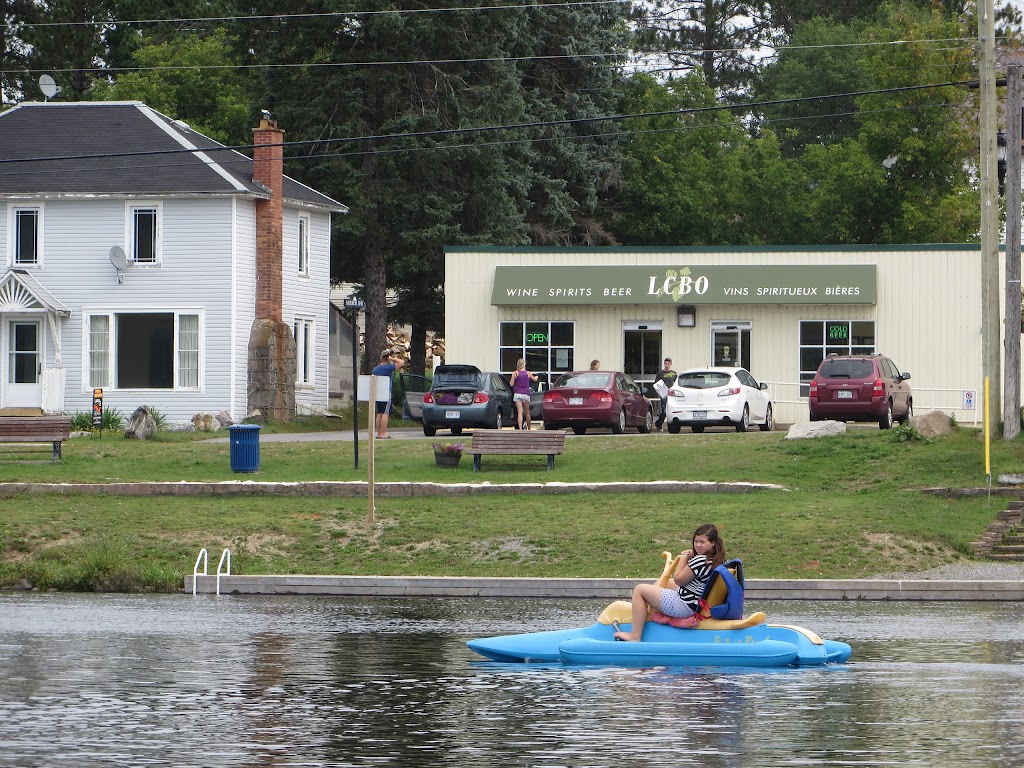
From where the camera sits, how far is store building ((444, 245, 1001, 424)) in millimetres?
46125

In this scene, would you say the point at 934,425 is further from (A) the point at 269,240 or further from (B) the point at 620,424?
(A) the point at 269,240

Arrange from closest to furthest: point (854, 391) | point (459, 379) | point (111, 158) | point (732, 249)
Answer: point (854, 391)
point (459, 379)
point (732, 249)
point (111, 158)

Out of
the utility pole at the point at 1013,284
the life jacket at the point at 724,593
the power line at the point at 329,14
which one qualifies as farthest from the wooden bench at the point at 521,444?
the power line at the point at 329,14

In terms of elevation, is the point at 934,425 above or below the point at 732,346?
below

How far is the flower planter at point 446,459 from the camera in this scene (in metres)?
32.3

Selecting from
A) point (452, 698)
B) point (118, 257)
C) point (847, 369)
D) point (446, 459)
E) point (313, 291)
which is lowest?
point (452, 698)

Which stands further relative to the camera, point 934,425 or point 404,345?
point 404,345

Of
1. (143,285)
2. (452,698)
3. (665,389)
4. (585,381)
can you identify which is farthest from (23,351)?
(452,698)

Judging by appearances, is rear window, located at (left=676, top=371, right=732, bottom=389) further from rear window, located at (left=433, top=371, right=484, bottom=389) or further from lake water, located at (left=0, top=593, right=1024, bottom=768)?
lake water, located at (left=0, top=593, right=1024, bottom=768)

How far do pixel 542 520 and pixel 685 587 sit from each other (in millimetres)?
10596

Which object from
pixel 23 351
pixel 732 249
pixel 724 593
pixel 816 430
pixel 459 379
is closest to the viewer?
pixel 724 593

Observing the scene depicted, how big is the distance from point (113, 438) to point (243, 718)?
92.8 ft

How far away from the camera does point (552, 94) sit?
63.4 m

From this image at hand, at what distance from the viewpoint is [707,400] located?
38.9 metres
